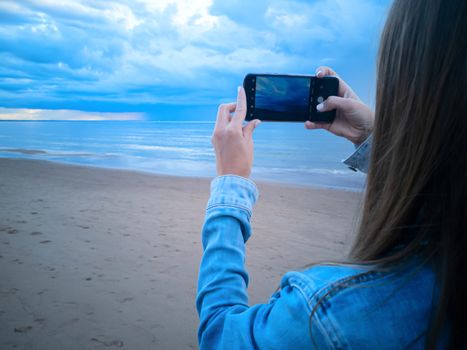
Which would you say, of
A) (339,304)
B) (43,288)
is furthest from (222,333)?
(43,288)

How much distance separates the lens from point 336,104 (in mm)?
1587

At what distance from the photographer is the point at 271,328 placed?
742 mm

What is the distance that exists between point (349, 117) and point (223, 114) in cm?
66

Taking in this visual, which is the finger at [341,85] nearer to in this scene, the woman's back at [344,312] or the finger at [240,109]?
the finger at [240,109]

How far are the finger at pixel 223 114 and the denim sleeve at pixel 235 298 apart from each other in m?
0.24

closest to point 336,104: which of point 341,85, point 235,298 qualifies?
point 341,85

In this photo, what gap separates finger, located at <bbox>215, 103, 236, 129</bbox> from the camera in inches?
50.6

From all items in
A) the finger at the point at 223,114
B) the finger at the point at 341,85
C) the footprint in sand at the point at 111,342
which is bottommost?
the footprint in sand at the point at 111,342

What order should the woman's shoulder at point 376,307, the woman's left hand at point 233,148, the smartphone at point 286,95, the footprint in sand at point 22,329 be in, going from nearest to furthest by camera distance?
1. the woman's shoulder at point 376,307
2. the woman's left hand at point 233,148
3. the smartphone at point 286,95
4. the footprint in sand at point 22,329

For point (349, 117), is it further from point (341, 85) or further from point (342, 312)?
point (342, 312)

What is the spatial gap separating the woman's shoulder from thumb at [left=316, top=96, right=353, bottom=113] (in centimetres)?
104

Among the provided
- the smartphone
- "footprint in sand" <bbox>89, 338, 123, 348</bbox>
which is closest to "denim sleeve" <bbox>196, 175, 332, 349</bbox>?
the smartphone

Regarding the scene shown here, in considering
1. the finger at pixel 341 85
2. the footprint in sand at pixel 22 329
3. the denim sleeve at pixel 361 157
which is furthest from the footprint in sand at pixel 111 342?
the finger at pixel 341 85

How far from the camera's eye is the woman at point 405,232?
2.16 feet
